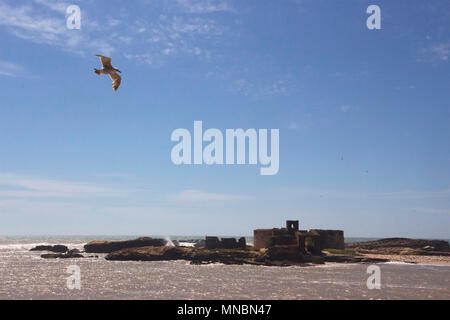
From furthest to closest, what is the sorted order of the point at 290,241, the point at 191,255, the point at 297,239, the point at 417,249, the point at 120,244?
the point at 417,249
the point at 120,244
the point at 191,255
the point at 297,239
the point at 290,241

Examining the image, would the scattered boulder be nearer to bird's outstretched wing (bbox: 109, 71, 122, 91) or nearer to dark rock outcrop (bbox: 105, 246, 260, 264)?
dark rock outcrop (bbox: 105, 246, 260, 264)

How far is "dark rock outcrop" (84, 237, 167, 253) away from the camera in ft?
422

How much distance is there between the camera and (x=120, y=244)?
12975cm

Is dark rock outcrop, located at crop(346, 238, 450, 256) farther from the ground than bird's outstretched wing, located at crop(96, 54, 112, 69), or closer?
closer

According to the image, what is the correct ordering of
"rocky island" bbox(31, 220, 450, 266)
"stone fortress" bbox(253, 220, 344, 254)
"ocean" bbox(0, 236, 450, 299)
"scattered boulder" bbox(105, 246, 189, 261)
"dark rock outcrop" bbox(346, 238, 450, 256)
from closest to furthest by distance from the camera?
1. "ocean" bbox(0, 236, 450, 299)
2. "rocky island" bbox(31, 220, 450, 266)
3. "stone fortress" bbox(253, 220, 344, 254)
4. "scattered boulder" bbox(105, 246, 189, 261)
5. "dark rock outcrop" bbox(346, 238, 450, 256)

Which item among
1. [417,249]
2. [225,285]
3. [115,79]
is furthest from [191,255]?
[115,79]

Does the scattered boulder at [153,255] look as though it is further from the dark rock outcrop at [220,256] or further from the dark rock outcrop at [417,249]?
the dark rock outcrop at [417,249]

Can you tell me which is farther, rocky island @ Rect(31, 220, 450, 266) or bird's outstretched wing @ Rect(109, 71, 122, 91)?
rocky island @ Rect(31, 220, 450, 266)

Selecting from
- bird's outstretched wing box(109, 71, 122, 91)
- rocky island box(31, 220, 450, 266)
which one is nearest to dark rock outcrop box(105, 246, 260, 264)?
rocky island box(31, 220, 450, 266)

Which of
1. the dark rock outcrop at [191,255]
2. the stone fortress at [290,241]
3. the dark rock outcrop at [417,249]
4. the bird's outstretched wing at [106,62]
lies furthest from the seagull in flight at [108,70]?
the dark rock outcrop at [417,249]

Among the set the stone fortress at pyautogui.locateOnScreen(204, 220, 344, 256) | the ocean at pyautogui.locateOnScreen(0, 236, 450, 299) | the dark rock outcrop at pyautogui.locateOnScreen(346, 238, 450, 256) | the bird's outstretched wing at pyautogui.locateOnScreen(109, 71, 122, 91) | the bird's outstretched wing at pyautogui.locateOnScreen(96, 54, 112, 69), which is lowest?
the dark rock outcrop at pyautogui.locateOnScreen(346, 238, 450, 256)

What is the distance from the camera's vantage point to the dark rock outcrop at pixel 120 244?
12850cm

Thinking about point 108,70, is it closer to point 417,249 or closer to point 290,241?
point 290,241
